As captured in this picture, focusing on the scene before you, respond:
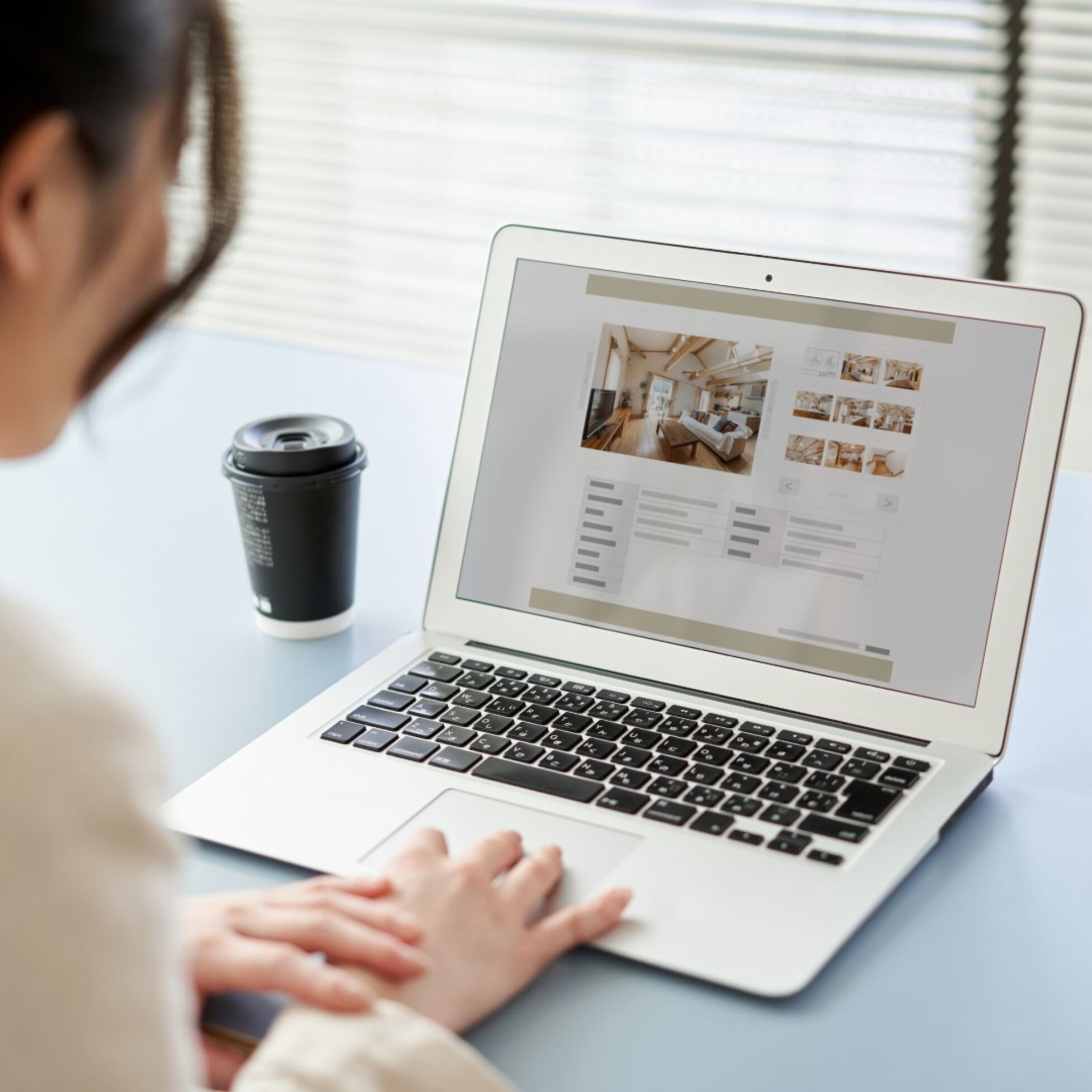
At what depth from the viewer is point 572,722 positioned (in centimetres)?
83

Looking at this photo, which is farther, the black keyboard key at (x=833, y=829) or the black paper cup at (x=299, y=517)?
the black paper cup at (x=299, y=517)

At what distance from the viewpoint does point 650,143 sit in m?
2.60

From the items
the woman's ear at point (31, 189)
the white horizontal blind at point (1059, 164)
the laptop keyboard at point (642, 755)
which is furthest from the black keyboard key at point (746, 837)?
the white horizontal blind at point (1059, 164)

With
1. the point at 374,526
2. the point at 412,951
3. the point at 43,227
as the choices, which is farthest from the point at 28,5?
the point at 374,526

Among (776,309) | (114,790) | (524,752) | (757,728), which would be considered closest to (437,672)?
(524,752)

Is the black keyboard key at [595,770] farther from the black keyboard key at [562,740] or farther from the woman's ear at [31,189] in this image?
the woman's ear at [31,189]

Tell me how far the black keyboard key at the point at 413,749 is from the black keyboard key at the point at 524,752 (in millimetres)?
46

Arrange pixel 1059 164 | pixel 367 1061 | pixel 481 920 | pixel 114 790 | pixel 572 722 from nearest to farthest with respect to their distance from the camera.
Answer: pixel 114 790, pixel 367 1061, pixel 481 920, pixel 572 722, pixel 1059 164

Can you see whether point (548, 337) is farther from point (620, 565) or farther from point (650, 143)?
point (650, 143)

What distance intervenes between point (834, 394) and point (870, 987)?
39 cm

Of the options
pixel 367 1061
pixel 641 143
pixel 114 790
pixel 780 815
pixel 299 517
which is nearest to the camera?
pixel 114 790

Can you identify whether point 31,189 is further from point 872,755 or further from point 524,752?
point 872,755

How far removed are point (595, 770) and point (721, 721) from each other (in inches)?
4.0

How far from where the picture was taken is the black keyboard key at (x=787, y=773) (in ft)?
2.50
